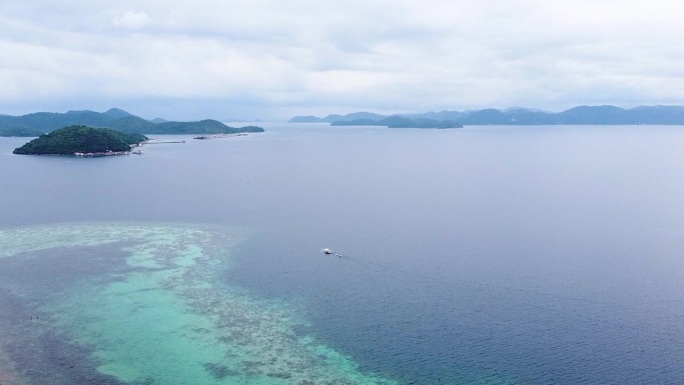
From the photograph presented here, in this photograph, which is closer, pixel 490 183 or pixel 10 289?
pixel 10 289

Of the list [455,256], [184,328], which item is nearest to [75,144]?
[455,256]

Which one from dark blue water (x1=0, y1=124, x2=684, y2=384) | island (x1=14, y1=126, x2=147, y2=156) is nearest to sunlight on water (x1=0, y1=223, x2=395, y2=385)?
dark blue water (x1=0, y1=124, x2=684, y2=384)

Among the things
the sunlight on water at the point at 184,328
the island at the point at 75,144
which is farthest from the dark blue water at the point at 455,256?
the island at the point at 75,144

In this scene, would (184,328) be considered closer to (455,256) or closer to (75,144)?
(455,256)

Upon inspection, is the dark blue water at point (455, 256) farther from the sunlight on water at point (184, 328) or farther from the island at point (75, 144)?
the island at point (75, 144)

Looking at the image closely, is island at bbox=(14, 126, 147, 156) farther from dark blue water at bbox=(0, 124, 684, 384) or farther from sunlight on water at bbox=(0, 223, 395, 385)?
sunlight on water at bbox=(0, 223, 395, 385)

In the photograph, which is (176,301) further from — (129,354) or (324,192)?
(324,192)

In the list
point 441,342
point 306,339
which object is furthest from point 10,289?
point 441,342
